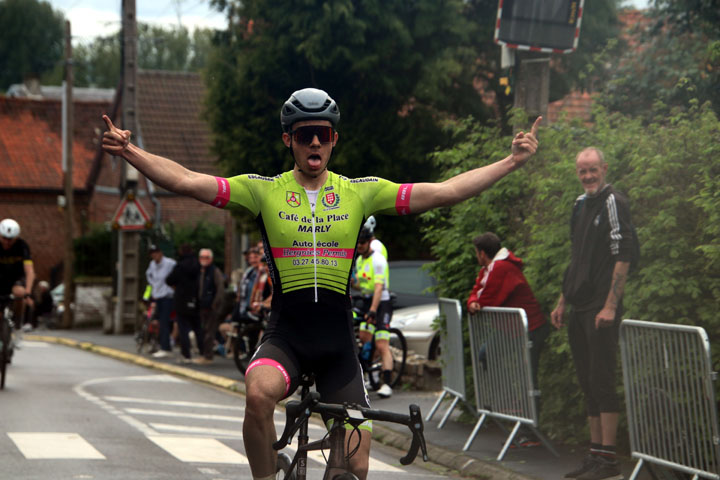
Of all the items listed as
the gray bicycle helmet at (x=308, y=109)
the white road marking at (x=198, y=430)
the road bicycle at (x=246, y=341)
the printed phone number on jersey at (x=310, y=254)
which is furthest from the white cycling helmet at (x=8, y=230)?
the gray bicycle helmet at (x=308, y=109)

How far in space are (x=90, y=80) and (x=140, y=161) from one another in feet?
279

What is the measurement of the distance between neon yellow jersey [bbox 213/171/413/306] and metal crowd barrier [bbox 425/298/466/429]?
18.6 ft

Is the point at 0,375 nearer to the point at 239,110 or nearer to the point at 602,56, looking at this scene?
the point at 602,56

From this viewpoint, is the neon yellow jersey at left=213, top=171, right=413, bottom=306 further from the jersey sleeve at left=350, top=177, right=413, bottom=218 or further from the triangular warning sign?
the triangular warning sign

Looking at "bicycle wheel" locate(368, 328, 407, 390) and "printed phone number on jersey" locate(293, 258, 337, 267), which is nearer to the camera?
"printed phone number on jersey" locate(293, 258, 337, 267)

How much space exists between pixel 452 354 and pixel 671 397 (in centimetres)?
401

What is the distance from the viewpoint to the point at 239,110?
2547cm

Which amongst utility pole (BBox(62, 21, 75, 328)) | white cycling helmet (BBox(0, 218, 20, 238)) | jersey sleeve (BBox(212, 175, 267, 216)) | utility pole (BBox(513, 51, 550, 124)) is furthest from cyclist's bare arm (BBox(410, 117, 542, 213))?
utility pole (BBox(62, 21, 75, 328))

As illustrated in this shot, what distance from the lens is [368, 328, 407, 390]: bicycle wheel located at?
14877 millimetres

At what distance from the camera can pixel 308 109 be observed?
5.25 metres

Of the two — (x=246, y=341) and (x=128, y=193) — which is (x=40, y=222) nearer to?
(x=128, y=193)

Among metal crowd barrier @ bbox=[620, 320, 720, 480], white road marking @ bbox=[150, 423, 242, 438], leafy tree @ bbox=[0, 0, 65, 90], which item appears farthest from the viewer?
leafy tree @ bbox=[0, 0, 65, 90]

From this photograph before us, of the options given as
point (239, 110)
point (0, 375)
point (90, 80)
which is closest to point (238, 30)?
point (239, 110)

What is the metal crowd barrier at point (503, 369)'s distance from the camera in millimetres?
9430
